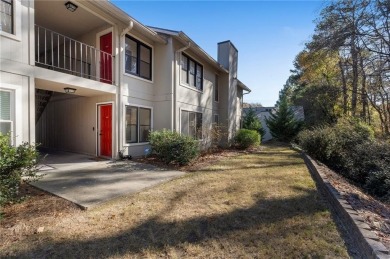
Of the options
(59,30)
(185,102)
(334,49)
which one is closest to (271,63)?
(334,49)

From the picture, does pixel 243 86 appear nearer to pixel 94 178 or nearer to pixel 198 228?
pixel 94 178

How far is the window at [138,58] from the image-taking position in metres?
9.64

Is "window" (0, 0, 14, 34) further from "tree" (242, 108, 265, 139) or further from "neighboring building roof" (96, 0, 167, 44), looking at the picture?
"tree" (242, 108, 265, 139)

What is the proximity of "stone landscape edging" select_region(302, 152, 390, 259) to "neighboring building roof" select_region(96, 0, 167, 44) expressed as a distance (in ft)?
28.1

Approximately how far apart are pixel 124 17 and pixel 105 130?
4.52m

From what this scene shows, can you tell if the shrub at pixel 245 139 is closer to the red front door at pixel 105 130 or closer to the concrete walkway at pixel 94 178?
the concrete walkway at pixel 94 178

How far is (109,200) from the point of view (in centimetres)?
475

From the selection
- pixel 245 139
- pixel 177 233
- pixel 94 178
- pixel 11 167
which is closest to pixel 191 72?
pixel 245 139

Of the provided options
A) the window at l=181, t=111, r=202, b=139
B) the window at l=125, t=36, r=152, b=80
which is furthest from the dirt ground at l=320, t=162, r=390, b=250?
the window at l=125, t=36, r=152, b=80

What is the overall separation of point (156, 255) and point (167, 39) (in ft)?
31.1

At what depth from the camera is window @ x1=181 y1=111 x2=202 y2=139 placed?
11875 mm

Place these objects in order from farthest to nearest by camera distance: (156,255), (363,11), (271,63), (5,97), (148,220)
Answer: (271,63) < (363,11) < (5,97) < (148,220) < (156,255)

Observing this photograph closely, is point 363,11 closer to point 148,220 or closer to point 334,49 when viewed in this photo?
point 334,49

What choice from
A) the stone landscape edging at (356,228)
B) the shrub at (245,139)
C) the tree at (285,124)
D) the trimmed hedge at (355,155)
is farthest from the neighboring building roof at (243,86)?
the stone landscape edging at (356,228)
